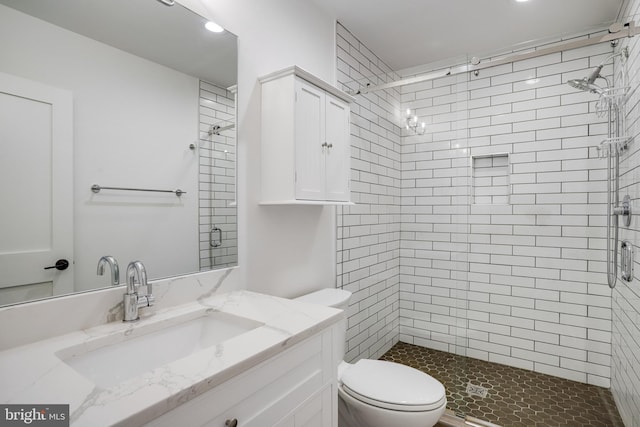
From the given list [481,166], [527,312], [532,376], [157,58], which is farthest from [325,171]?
[532,376]

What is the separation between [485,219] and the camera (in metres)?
2.69

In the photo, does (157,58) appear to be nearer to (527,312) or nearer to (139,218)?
(139,218)

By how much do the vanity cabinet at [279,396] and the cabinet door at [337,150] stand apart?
886mm

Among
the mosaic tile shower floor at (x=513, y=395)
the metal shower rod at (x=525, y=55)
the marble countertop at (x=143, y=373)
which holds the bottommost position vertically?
the mosaic tile shower floor at (x=513, y=395)

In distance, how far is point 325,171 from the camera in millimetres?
1846

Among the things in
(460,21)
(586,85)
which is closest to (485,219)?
(586,85)

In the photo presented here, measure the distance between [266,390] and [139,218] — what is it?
0.81 meters

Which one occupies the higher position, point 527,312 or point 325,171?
point 325,171

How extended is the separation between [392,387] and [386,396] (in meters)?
0.08

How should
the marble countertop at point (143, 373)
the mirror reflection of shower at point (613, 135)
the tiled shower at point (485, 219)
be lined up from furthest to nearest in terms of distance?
the tiled shower at point (485, 219) < the mirror reflection of shower at point (613, 135) < the marble countertop at point (143, 373)

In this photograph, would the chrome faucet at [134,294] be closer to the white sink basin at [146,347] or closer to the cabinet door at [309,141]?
the white sink basin at [146,347]

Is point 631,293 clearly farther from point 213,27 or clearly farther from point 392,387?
point 213,27

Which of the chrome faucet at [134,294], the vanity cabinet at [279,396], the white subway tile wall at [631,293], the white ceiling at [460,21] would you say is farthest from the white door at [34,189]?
the white subway tile wall at [631,293]

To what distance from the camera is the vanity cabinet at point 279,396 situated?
79cm
